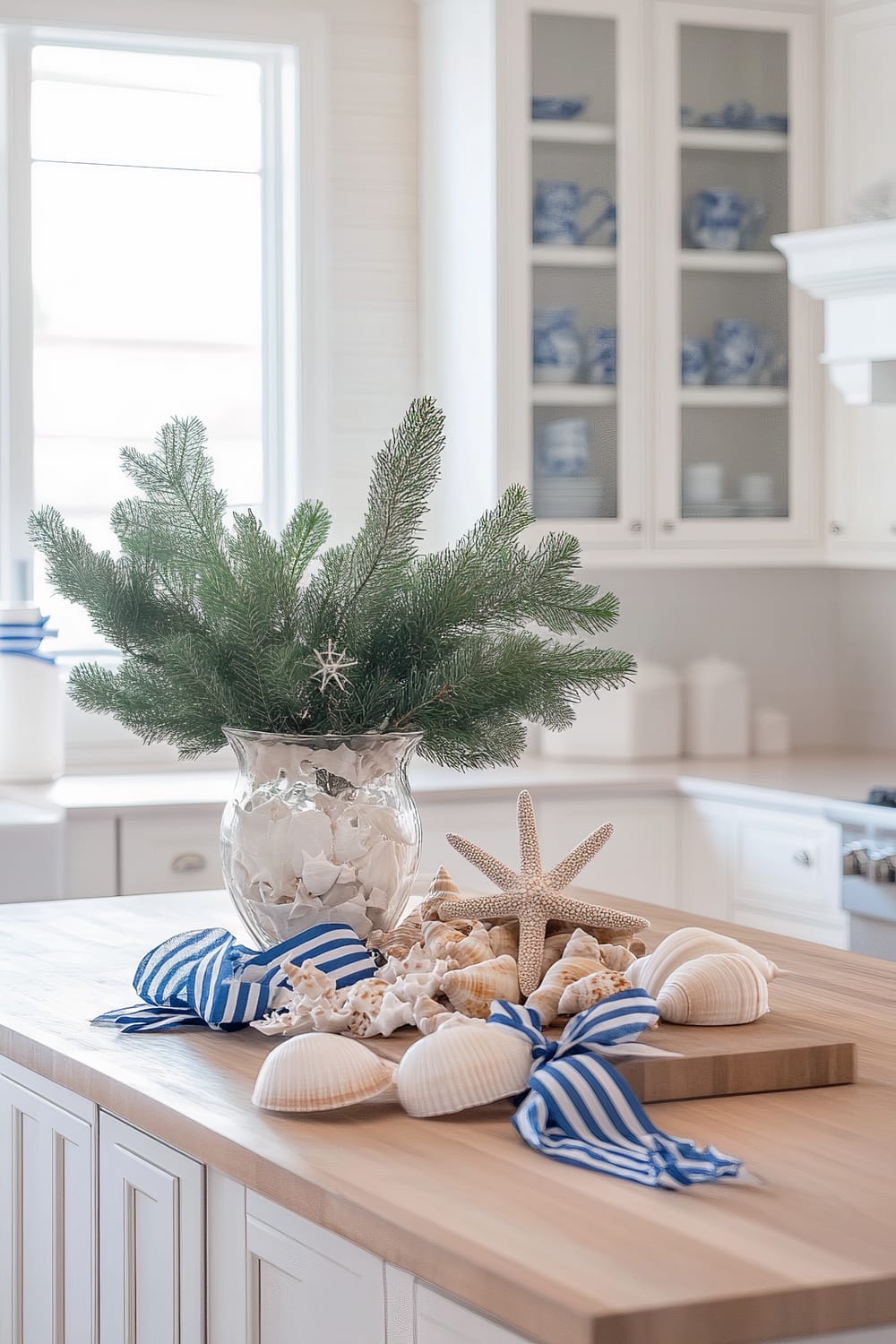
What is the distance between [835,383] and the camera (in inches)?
138

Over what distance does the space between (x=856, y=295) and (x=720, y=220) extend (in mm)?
577

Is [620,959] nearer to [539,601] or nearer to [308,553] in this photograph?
[539,601]

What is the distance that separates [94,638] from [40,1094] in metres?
2.55

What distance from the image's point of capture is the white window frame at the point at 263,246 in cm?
380

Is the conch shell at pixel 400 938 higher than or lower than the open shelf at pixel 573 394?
lower

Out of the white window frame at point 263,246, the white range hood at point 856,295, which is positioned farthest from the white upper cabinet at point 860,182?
the white window frame at point 263,246

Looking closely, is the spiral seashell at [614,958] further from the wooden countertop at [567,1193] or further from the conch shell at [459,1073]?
the conch shell at [459,1073]

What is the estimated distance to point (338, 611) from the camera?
1534mm

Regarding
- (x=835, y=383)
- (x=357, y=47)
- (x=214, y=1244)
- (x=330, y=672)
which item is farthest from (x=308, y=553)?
(x=357, y=47)

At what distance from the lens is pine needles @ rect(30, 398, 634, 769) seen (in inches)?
60.0

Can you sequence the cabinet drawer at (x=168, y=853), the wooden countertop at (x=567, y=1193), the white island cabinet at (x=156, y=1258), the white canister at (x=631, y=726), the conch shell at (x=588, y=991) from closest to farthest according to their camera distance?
the wooden countertop at (x=567, y=1193)
the white island cabinet at (x=156, y=1258)
the conch shell at (x=588, y=991)
the cabinet drawer at (x=168, y=853)
the white canister at (x=631, y=726)

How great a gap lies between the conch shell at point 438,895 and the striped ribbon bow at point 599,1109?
28 centimetres

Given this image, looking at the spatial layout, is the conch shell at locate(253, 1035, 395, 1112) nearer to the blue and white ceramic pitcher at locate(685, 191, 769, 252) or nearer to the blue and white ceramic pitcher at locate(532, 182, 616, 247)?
the blue and white ceramic pitcher at locate(532, 182, 616, 247)

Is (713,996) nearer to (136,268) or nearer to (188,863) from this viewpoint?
(188,863)
